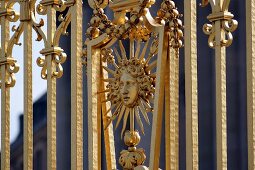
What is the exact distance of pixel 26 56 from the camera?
10.2 metres

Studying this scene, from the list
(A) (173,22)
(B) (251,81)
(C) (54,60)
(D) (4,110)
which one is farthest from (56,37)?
(B) (251,81)

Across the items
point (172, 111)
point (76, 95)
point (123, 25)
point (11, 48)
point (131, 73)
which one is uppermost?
point (123, 25)

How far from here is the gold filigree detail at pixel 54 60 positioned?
10.0m

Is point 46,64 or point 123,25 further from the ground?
point 123,25

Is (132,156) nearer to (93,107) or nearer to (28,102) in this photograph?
(93,107)

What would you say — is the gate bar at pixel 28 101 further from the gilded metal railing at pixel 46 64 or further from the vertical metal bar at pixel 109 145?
the vertical metal bar at pixel 109 145

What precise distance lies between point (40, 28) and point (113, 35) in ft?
2.22

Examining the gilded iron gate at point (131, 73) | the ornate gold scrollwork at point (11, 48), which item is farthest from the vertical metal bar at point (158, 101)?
the ornate gold scrollwork at point (11, 48)

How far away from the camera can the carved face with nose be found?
956cm

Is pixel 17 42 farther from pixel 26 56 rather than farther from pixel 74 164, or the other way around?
pixel 74 164

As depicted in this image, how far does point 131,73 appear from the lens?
958 centimetres

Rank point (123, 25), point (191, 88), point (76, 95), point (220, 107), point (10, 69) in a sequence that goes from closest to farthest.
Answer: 1. point (220, 107)
2. point (191, 88)
3. point (123, 25)
4. point (76, 95)
5. point (10, 69)

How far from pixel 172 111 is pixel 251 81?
0.60 metres

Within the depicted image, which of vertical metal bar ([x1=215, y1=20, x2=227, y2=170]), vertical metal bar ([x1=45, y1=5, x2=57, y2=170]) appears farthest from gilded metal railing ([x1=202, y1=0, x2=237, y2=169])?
vertical metal bar ([x1=45, y1=5, x2=57, y2=170])
